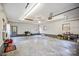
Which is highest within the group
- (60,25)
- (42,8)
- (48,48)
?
(42,8)

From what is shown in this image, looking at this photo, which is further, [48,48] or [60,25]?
[48,48]

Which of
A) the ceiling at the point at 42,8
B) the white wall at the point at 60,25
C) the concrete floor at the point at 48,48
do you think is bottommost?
the concrete floor at the point at 48,48

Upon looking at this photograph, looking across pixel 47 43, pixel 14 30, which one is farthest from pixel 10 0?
pixel 47 43

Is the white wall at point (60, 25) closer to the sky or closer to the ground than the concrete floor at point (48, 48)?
closer to the sky

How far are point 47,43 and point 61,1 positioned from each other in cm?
154

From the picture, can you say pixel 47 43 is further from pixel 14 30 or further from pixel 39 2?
pixel 39 2

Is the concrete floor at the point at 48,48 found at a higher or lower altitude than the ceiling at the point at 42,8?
lower

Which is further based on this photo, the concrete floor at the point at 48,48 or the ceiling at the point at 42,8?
the concrete floor at the point at 48,48

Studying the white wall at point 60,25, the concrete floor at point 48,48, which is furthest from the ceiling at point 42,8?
the concrete floor at point 48,48

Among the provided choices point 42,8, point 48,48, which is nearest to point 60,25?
point 42,8

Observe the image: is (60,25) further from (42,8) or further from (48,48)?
(48,48)

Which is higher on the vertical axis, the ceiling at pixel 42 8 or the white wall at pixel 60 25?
the ceiling at pixel 42 8

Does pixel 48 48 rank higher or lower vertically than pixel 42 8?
lower

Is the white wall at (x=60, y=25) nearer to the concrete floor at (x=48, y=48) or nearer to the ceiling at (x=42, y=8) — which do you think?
the ceiling at (x=42, y=8)
